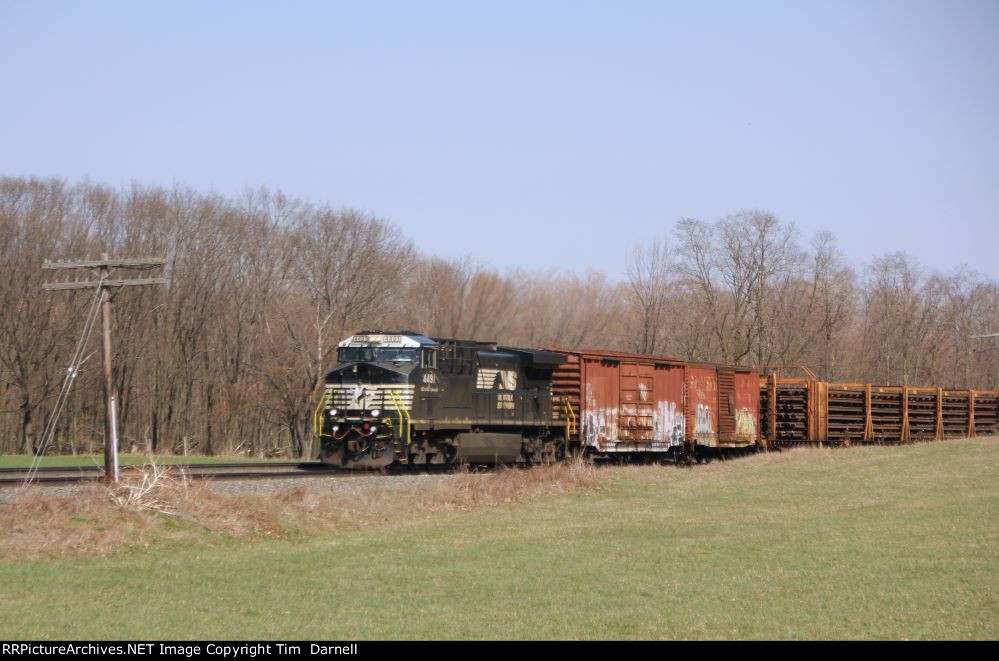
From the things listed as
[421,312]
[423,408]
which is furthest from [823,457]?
[421,312]

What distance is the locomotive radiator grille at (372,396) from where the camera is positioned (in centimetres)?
2680

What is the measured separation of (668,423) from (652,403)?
1.25 m

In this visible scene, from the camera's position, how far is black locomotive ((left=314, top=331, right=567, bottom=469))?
88.3 ft

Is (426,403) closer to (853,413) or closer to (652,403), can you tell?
(652,403)

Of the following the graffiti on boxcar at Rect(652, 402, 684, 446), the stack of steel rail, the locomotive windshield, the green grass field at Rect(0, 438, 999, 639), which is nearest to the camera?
the green grass field at Rect(0, 438, 999, 639)

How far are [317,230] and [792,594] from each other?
175 ft

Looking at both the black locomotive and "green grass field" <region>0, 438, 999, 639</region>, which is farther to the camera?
the black locomotive

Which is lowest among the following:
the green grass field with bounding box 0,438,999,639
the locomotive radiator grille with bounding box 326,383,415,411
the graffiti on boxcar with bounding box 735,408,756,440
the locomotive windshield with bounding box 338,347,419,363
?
the green grass field with bounding box 0,438,999,639

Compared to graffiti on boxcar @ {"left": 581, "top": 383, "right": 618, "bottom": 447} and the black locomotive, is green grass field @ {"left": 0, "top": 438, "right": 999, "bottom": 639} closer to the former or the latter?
the black locomotive

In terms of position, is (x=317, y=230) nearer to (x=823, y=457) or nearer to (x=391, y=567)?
(x=823, y=457)

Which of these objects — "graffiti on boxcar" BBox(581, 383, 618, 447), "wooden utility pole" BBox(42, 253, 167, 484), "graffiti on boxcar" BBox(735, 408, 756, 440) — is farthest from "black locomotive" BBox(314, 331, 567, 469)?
"graffiti on boxcar" BBox(735, 408, 756, 440)

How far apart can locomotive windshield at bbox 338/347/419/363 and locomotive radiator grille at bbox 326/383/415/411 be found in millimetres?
793

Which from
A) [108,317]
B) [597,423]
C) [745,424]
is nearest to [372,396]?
[108,317]

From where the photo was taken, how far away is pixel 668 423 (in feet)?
113
